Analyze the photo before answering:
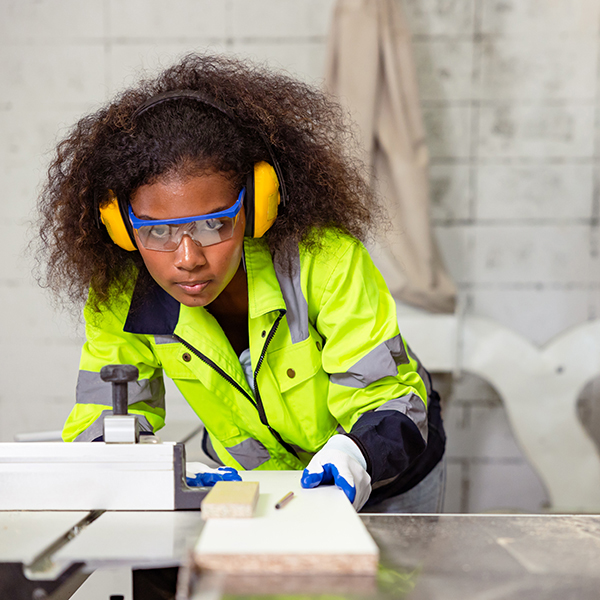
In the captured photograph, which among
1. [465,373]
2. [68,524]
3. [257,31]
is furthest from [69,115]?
[68,524]

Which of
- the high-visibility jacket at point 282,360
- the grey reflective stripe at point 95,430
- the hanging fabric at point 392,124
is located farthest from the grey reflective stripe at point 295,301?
the hanging fabric at point 392,124

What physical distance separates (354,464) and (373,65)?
5.27 feet

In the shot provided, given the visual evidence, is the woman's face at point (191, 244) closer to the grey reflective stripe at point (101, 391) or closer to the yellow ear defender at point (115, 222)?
the yellow ear defender at point (115, 222)

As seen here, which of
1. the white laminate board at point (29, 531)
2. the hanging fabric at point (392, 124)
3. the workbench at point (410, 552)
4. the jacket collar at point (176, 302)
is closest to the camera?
the workbench at point (410, 552)

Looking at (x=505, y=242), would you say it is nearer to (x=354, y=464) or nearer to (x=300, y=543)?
(x=354, y=464)

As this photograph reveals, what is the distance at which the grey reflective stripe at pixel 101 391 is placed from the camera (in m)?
1.13

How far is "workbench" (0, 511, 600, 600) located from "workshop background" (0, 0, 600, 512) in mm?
1535

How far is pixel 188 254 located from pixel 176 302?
0.72ft

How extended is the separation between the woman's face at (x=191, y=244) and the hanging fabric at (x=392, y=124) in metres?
1.12

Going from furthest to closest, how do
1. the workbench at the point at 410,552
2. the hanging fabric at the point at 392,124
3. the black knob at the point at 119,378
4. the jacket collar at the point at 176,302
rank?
1. the hanging fabric at the point at 392,124
2. the jacket collar at the point at 176,302
3. the black knob at the point at 119,378
4. the workbench at the point at 410,552

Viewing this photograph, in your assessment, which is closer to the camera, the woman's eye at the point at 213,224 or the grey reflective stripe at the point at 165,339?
the woman's eye at the point at 213,224

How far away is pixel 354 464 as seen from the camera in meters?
0.92

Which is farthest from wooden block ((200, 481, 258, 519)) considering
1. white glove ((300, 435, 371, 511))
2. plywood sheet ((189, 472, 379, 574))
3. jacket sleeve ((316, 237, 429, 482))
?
jacket sleeve ((316, 237, 429, 482))

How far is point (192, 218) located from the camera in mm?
969
